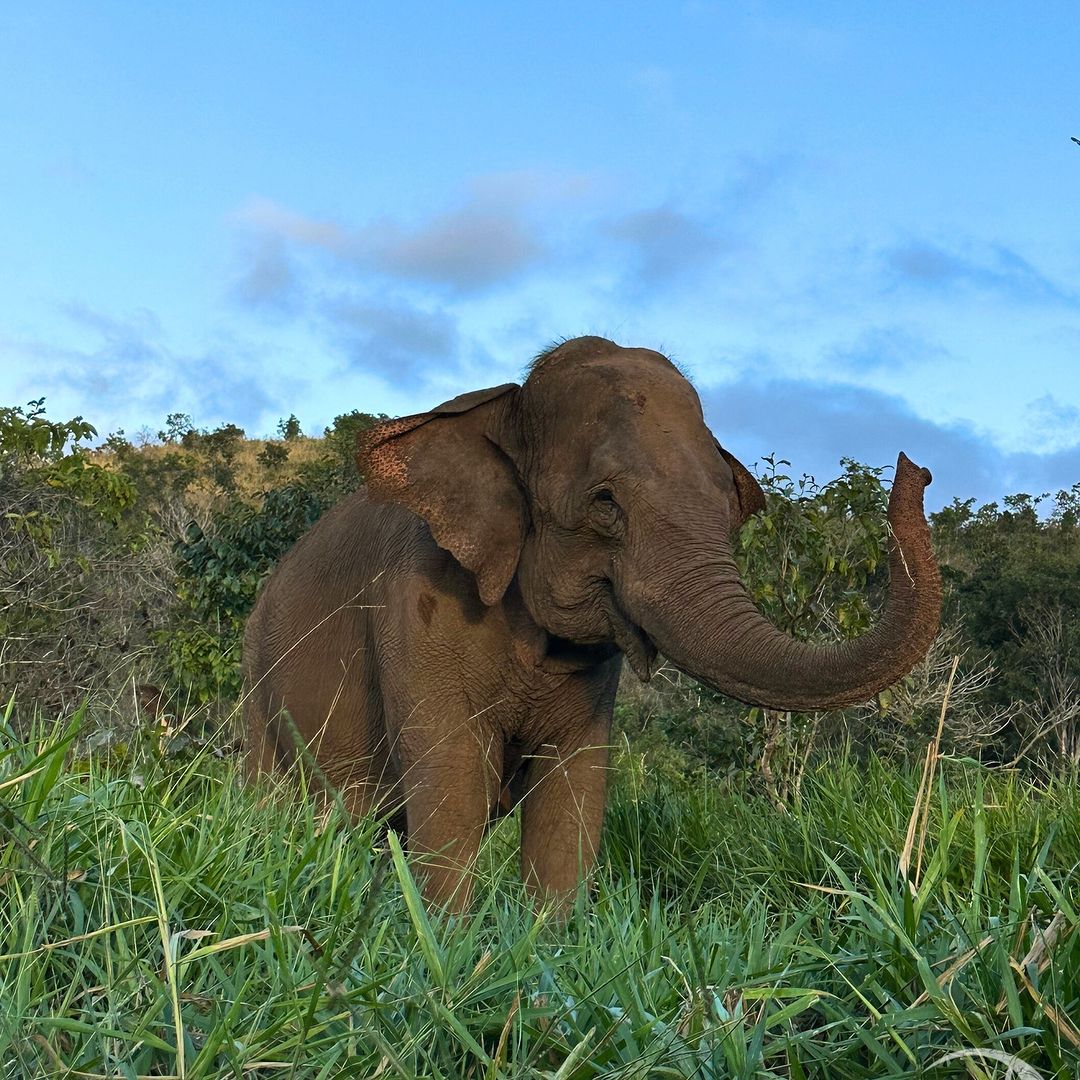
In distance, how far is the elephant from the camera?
5.82 metres

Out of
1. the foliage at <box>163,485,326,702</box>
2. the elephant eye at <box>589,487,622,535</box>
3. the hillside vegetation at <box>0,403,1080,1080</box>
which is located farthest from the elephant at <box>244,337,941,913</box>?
the foliage at <box>163,485,326,702</box>

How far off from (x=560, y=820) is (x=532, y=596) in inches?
38.7

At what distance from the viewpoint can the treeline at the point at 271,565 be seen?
10.8m

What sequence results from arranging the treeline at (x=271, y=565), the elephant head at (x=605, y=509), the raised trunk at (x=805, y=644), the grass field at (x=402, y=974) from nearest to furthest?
the grass field at (x=402, y=974)
the raised trunk at (x=805, y=644)
the elephant head at (x=605, y=509)
the treeline at (x=271, y=565)

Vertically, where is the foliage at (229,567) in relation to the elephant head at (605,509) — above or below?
above

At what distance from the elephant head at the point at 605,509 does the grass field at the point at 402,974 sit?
1.17m

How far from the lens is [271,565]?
46.9ft

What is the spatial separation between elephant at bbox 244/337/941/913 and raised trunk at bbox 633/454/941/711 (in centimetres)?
1

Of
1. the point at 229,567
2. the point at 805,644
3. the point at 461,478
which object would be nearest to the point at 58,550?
the point at 229,567

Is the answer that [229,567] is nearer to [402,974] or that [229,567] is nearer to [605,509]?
[605,509]

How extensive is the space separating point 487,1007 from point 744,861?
3217 mm

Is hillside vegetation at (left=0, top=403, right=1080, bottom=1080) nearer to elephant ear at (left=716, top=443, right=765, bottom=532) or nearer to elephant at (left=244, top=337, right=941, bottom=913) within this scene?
elephant at (left=244, top=337, right=941, bottom=913)

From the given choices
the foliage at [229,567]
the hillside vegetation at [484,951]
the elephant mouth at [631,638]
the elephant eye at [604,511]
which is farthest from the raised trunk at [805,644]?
the foliage at [229,567]

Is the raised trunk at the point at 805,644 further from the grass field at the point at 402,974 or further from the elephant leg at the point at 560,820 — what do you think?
the elephant leg at the point at 560,820
